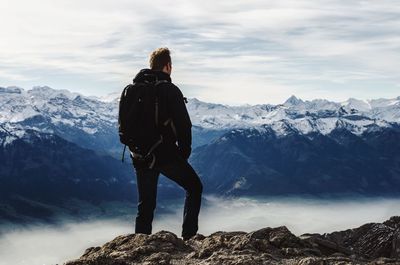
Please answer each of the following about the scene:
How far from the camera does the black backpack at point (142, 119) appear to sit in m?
12.2

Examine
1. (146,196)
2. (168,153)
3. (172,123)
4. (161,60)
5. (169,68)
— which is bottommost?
(146,196)

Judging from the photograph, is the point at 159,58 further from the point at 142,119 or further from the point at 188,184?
the point at 188,184

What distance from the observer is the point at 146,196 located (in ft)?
42.2

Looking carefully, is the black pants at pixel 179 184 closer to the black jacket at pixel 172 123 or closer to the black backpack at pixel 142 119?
the black jacket at pixel 172 123

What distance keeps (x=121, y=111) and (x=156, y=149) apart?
1.34 meters

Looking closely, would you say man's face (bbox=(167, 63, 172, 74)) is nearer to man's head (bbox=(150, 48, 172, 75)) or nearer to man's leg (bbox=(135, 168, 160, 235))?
man's head (bbox=(150, 48, 172, 75))

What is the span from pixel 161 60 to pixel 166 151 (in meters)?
2.24

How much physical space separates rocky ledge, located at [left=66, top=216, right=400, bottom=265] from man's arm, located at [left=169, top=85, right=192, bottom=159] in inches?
83.4

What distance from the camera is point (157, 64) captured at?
1255 cm

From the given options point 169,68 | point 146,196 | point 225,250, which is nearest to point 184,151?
point 146,196

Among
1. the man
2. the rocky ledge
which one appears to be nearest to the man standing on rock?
the man

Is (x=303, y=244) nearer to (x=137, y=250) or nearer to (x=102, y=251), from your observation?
(x=137, y=250)

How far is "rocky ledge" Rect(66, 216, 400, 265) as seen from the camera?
10.3 metres

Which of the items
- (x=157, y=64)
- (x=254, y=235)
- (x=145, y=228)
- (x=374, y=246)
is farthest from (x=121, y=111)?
(x=374, y=246)
